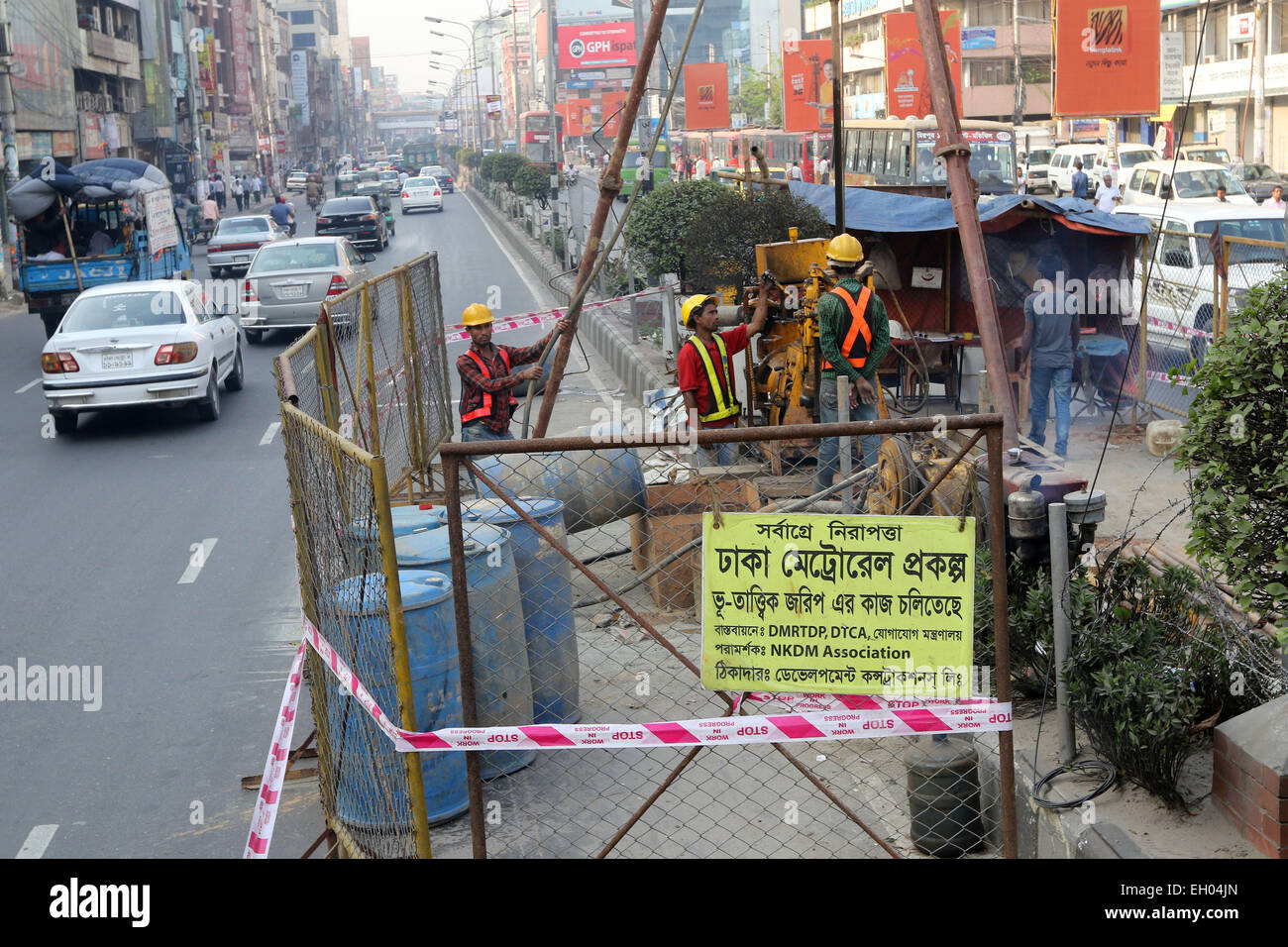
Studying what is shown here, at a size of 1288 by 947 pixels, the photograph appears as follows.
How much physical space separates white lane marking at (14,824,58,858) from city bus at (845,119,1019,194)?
77.3ft

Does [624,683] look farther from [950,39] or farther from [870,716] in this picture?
[950,39]

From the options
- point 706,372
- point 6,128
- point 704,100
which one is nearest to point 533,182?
A: point 704,100

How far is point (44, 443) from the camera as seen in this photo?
15508 mm

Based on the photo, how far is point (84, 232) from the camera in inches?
1016

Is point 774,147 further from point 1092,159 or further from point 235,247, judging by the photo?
point 235,247

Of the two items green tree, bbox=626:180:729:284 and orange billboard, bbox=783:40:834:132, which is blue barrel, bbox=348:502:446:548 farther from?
orange billboard, bbox=783:40:834:132

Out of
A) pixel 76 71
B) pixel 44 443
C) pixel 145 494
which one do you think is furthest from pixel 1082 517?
pixel 76 71

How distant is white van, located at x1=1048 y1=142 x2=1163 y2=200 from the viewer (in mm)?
39219

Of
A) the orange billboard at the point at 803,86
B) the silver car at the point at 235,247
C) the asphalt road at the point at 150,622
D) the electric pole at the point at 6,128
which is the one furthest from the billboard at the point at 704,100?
the asphalt road at the point at 150,622

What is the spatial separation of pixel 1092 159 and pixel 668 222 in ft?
87.4

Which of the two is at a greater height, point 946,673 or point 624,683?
point 946,673

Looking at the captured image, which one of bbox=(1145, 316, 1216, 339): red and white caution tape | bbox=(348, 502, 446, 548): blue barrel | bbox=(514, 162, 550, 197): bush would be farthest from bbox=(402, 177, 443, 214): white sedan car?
bbox=(348, 502, 446, 548): blue barrel
